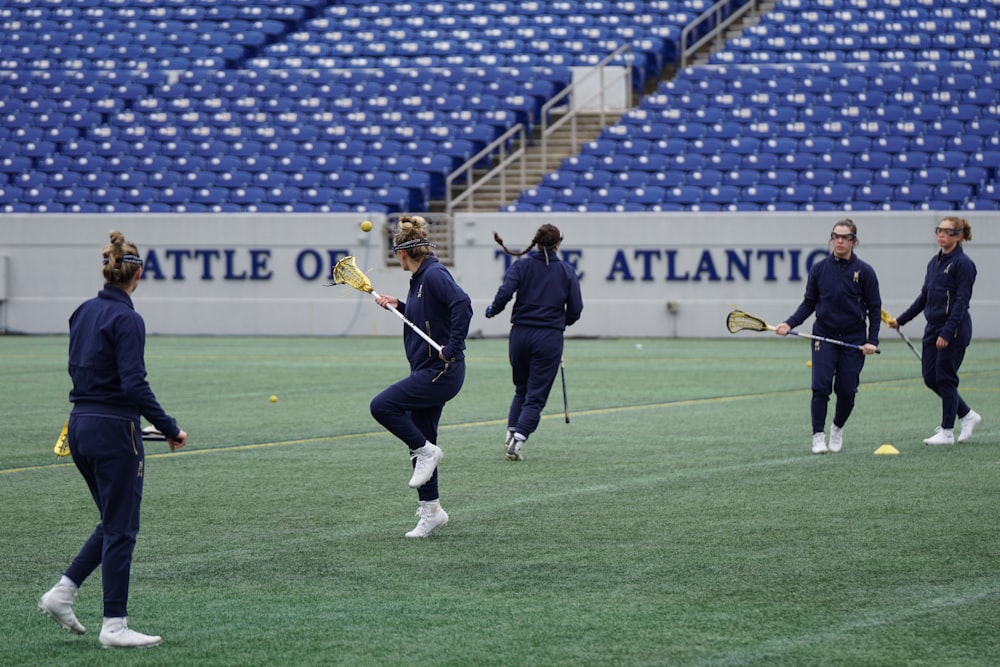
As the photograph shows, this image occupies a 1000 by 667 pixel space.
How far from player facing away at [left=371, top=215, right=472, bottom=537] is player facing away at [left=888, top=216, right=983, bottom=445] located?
18.7 feet

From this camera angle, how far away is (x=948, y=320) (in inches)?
540

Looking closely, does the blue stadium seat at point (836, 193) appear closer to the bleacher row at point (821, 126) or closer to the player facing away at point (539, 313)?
the bleacher row at point (821, 126)

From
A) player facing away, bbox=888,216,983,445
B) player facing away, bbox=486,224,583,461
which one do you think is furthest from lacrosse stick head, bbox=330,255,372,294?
player facing away, bbox=888,216,983,445

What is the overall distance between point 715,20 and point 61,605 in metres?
33.7

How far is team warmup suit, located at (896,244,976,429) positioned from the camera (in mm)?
13672

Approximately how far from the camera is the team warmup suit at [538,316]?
43.7 ft

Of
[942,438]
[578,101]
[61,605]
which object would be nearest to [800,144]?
[578,101]

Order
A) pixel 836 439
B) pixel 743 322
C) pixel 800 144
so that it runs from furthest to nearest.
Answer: pixel 800 144
pixel 743 322
pixel 836 439

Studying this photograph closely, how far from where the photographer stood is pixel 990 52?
34.9 metres

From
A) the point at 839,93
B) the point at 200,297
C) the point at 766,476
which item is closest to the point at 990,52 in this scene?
the point at 839,93

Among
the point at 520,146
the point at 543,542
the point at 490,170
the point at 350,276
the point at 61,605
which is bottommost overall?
the point at 543,542

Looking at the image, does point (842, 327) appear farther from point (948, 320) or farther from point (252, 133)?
point (252, 133)

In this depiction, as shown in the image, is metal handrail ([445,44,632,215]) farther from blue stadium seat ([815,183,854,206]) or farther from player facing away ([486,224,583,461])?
player facing away ([486,224,583,461])

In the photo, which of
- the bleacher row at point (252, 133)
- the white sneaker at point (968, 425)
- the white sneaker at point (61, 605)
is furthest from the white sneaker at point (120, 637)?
the bleacher row at point (252, 133)
